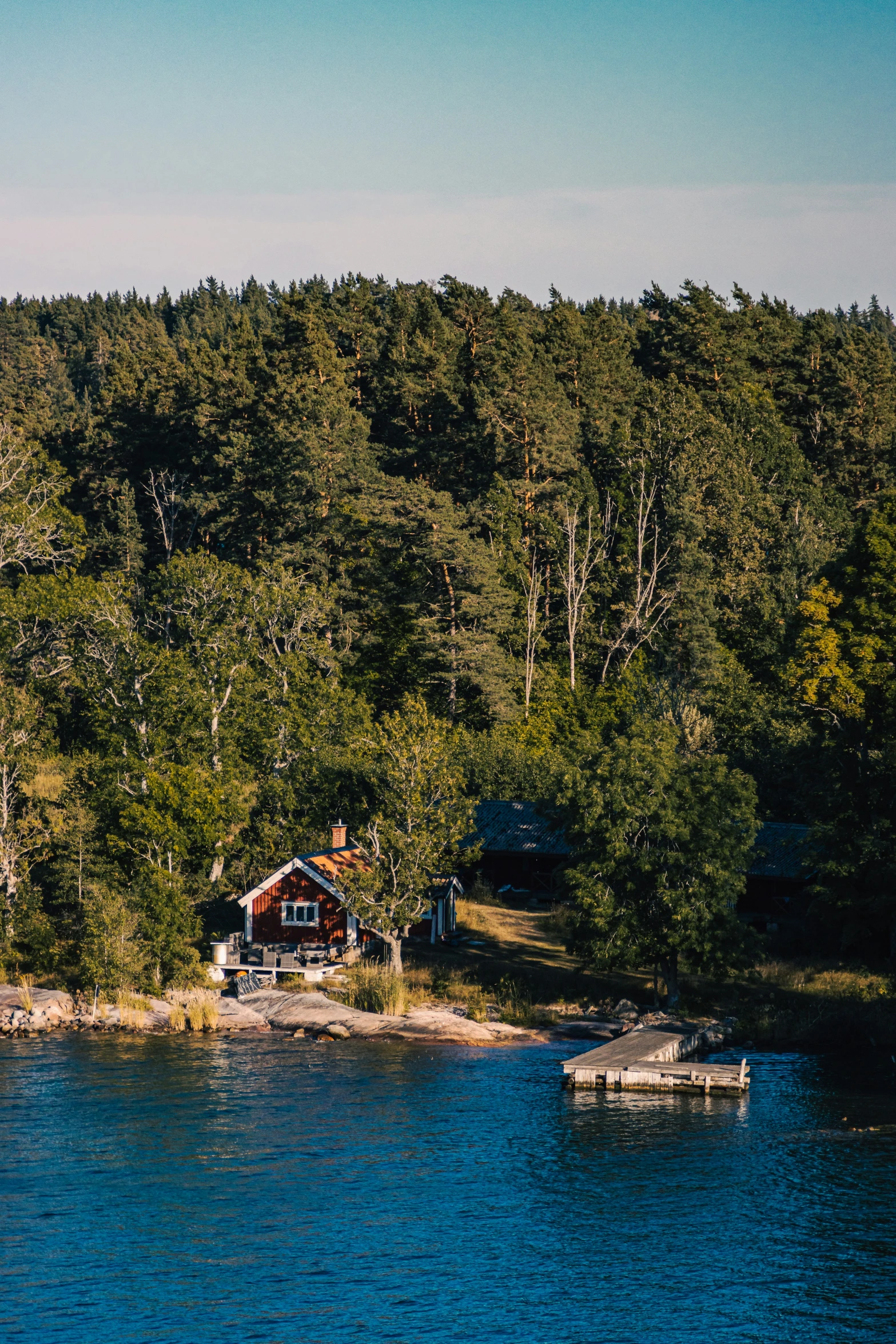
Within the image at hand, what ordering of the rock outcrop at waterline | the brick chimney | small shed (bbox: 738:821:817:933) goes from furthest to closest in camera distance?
the brick chimney < small shed (bbox: 738:821:817:933) < the rock outcrop at waterline

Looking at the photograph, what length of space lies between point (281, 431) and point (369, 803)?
3168 cm

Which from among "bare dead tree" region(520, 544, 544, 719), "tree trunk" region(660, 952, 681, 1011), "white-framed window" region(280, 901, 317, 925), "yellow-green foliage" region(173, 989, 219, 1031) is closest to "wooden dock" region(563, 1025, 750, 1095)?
"tree trunk" region(660, 952, 681, 1011)

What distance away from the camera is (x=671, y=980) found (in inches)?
2092

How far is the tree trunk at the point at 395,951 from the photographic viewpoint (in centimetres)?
5638

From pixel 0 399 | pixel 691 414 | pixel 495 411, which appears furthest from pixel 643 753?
pixel 0 399

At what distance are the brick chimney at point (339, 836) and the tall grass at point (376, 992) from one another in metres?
8.19

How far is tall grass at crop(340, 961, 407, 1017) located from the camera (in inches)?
2110

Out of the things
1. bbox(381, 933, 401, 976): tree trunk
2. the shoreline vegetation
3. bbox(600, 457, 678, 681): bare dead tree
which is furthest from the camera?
bbox(600, 457, 678, 681): bare dead tree

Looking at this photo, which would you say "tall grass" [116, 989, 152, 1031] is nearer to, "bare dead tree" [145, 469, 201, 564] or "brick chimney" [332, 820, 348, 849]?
"brick chimney" [332, 820, 348, 849]

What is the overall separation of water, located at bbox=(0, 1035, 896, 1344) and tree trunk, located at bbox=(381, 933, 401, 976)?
7965 millimetres

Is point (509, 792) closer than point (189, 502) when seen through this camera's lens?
Yes

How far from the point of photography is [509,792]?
73.0 m

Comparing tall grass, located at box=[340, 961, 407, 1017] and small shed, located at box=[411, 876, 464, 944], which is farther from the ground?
small shed, located at box=[411, 876, 464, 944]

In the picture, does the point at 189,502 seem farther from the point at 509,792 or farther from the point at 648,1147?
the point at 648,1147
